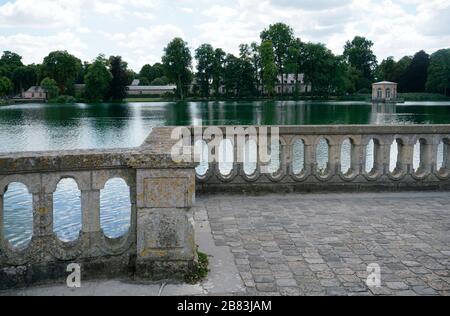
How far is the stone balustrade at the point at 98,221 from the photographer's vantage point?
397 cm

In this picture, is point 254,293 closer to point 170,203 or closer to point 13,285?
point 170,203

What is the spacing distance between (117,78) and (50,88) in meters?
15.2

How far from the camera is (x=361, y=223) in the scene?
6008 millimetres

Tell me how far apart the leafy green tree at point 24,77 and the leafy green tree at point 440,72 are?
86818 mm

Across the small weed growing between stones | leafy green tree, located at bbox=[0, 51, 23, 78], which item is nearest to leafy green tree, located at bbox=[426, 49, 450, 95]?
leafy green tree, located at bbox=[0, 51, 23, 78]

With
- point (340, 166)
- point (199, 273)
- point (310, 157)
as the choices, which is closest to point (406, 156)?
point (340, 166)

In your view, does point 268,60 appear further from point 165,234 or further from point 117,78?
point 165,234

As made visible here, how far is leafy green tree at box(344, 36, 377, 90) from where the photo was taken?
11012 cm

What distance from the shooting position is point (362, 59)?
111938mm

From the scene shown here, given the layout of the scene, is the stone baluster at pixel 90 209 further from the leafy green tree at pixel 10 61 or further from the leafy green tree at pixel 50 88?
the leafy green tree at pixel 10 61

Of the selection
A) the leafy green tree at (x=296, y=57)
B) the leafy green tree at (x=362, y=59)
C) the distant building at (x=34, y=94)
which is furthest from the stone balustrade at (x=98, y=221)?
the distant building at (x=34, y=94)
